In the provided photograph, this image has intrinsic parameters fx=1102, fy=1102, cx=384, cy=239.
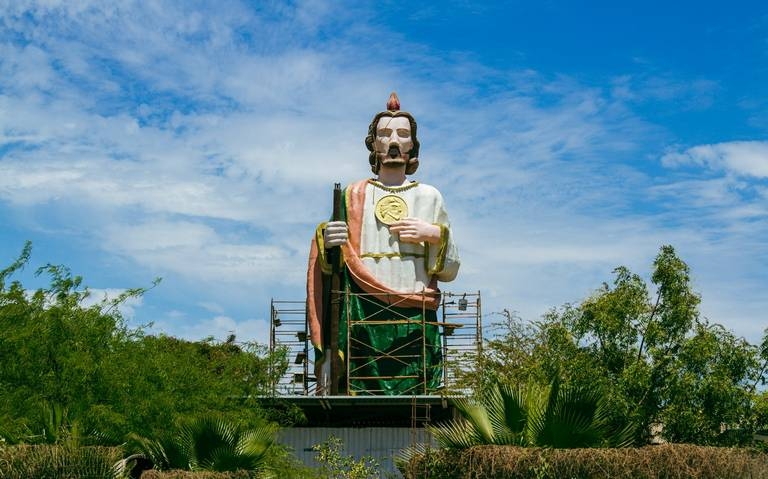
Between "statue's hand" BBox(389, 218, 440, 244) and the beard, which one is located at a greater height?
the beard

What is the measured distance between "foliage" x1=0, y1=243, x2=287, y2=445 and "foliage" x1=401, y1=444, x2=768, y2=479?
4638 mm

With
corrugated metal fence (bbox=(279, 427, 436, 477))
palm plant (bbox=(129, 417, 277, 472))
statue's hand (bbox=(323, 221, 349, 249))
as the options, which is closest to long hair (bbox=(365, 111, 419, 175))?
statue's hand (bbox=(323, 221, 349, 249))

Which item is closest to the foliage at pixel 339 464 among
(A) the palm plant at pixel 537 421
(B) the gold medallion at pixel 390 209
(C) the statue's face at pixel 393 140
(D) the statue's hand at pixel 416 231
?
(D) the statue's hand at pixel 416 231

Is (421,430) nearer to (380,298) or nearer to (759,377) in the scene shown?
(380,298)

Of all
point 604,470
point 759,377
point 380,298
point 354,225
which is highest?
point 354,225

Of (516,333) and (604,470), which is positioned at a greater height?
(516,333)

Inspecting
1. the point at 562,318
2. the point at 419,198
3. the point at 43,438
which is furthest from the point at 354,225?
the point at 43,438

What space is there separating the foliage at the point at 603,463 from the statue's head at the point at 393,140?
42.0 feet

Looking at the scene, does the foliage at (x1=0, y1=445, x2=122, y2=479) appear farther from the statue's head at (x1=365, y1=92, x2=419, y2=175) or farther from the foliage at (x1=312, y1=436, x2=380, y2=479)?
the statue's head at (x1=365, y1=92, x2=419, y2=175)

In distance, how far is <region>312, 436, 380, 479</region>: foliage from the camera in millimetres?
18438

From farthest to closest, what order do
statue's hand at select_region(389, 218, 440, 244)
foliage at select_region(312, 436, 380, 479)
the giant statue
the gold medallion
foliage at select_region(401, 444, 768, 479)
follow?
the gold medallion → statue's hand at select_region(389, 218, 440, 244) → the giant statue → foliage at select_region(312, 436, 380, 479) → foliage at select_region(401, 444, 768, 479)

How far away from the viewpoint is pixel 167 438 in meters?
15.5

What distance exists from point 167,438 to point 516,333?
31.8ft

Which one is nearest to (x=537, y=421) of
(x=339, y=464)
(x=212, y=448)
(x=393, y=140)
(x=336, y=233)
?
(x=212, y=448)
